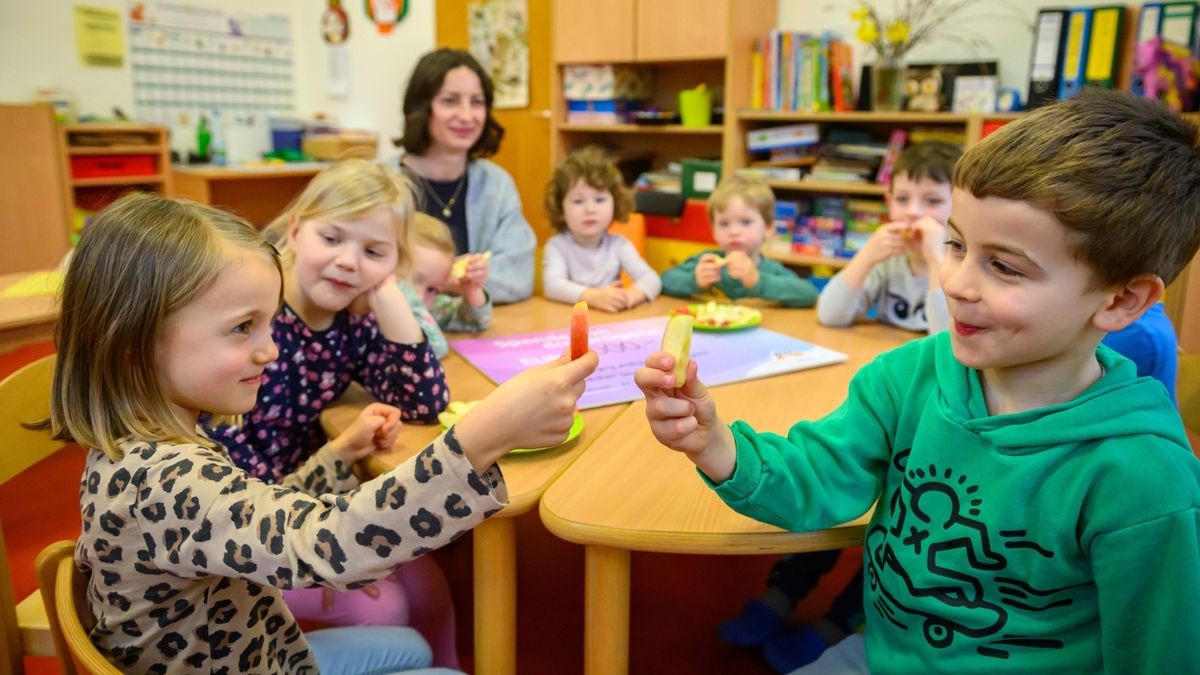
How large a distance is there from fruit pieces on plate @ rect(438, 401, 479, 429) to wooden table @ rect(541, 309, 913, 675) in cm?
24

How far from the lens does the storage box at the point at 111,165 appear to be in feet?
14.5

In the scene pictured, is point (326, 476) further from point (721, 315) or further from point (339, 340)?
point (721, 315)

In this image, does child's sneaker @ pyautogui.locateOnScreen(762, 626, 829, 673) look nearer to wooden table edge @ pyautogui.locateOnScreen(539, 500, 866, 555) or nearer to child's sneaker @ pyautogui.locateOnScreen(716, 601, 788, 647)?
child's sneaker @ pyautogui.locateOnScreen(716, 601, 788, 647)

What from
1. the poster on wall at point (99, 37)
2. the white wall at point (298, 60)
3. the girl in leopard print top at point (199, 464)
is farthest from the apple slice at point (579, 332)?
the poster on wall at point (99, 37)

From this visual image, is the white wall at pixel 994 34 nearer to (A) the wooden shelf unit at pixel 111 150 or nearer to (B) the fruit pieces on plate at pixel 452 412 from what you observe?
(B) the fruit pieces on plate at pixel 452 412

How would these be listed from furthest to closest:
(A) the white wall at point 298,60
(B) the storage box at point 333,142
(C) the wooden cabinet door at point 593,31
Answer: (B) the storage box at point 333,142 < (A) the white wall at point 298,60 < (C) the wooden cabinet door at point 593,31

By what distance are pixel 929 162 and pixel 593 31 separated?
273 cm

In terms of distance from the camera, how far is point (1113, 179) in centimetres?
83

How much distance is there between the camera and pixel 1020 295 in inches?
33.7

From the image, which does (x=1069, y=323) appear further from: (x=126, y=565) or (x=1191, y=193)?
(x=126, y=565)

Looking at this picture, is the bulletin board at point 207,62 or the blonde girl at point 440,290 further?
the bulletin board at point 207,62

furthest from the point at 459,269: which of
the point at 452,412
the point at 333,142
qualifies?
the point at 333,142

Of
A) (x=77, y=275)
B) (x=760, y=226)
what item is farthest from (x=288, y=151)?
(x=77, y=275)

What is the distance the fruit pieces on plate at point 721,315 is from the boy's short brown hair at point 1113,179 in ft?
3.47
